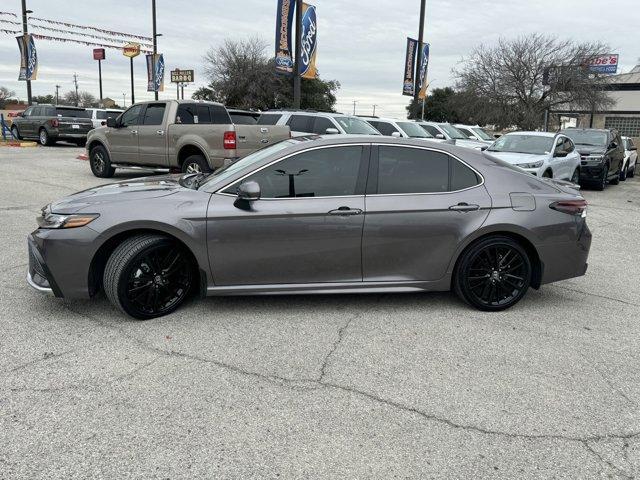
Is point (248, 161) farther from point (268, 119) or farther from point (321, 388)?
point (268, 119)

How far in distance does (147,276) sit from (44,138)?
896 inches

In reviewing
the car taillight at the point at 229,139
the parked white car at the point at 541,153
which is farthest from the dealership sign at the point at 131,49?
the parked white car at the point at 541,153

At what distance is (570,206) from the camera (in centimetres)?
482

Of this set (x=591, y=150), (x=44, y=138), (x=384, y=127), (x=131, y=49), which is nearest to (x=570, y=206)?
(x=591, y=150)

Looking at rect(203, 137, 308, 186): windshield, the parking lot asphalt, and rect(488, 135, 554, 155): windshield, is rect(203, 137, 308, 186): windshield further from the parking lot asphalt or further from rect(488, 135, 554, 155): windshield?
rect(488, 135, 554, 155): windshield

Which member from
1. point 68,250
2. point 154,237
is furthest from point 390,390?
point 68,250

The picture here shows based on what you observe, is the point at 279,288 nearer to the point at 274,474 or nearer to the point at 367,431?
the point at 367,431

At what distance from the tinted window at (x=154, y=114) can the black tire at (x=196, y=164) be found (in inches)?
49.5

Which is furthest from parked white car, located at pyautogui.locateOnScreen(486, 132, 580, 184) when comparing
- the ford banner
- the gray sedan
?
the ford banner

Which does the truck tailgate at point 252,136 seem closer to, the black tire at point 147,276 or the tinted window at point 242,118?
the tinted window at point 242,118

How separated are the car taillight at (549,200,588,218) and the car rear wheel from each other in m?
23.6

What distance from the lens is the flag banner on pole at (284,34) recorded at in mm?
18906

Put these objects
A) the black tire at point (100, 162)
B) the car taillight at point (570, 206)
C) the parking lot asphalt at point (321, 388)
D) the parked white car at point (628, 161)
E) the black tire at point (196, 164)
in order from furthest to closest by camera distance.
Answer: the parked white car at point (628, 161) < the black tire at point (100, 162) < the black tire at point (196, 164) < the car taillight at point (570, 206) < the parking lot asphalt at point (321, 388)

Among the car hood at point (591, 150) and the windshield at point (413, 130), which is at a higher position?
the windshield at point (413, 130)
